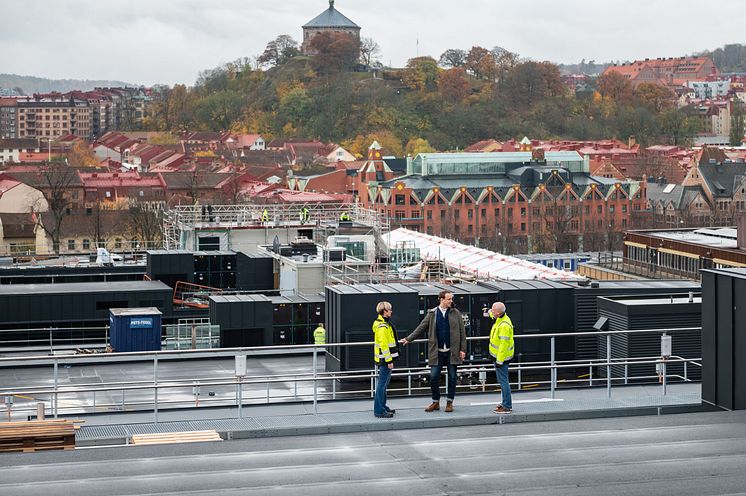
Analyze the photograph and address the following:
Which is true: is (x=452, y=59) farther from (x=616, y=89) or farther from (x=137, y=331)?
(x=137, y=331)

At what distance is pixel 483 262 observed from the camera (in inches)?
1932

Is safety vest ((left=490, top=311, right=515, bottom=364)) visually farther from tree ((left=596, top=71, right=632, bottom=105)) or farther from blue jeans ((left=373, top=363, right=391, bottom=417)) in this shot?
tree ((left=596, top=71, right=632, bottom=105))

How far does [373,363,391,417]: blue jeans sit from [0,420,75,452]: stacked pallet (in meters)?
3.13

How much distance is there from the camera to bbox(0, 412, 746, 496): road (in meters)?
11.5

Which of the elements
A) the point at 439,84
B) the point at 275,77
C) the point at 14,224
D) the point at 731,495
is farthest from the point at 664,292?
the point at 275,77

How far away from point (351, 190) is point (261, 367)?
8950cm

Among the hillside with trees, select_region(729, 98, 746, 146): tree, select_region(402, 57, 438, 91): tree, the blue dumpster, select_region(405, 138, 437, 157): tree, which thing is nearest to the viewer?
the blue dumpster

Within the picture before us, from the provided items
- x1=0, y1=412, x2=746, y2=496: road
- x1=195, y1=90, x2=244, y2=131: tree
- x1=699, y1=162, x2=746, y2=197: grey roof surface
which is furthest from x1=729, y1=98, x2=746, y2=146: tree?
x1=0, y1=412, x2=746, y2=496: road

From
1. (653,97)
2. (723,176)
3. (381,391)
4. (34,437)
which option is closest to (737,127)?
(653,97)

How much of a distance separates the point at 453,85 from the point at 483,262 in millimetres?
→ 121718

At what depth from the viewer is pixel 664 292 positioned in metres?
26.3

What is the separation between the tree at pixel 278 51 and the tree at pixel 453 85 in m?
30.9

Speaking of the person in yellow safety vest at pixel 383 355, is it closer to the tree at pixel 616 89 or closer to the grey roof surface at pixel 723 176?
the grey roof surface at pixel 723 176

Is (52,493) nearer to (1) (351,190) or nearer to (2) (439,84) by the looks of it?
(1) (351,190)
